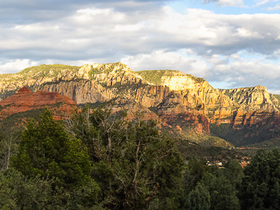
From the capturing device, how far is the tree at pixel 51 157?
1000 inches

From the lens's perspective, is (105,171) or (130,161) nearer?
(105,171)

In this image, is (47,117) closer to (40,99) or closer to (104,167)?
(104,167)

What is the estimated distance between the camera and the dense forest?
23.6m

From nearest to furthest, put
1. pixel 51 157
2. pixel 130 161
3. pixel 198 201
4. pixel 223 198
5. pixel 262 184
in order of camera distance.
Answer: pixel 51 157, pixel 130 161, pixel 262 184, pixel 198 201, pixel 223 198

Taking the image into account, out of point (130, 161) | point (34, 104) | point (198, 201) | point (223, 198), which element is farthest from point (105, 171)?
point (34, 104)

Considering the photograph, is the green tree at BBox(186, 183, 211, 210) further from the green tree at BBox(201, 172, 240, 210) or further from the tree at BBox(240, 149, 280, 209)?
the tree at BBox(240, 149, 280, 209)

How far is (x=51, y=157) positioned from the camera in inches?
1044

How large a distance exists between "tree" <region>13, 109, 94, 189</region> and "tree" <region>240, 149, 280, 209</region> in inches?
869

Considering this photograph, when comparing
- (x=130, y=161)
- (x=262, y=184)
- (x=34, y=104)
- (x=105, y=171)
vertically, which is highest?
(x=130, y=161)

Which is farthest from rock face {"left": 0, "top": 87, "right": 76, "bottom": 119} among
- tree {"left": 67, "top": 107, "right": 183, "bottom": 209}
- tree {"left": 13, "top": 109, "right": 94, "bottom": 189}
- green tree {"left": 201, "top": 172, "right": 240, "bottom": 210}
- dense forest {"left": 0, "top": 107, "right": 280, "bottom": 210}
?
tree {"left": 13, "top": 109, "right": 94, "bottom": 189}

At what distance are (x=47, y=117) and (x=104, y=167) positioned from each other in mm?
7420

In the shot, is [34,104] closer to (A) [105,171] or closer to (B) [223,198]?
(B) [223,198]

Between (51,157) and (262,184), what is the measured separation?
83.5 feet

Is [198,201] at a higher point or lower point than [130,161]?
lower
